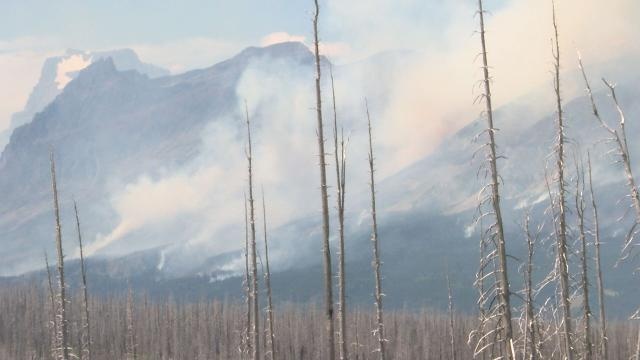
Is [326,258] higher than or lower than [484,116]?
lower

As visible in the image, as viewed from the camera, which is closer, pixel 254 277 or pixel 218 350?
pixel 254 277

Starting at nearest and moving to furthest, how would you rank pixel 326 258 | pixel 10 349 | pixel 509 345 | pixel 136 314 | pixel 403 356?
Result: pixel 509 345 < pixel 326 258 < pixel 403 356 < pixel 10 349 < pixel 136 314

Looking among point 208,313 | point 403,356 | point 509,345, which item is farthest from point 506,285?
point 208,313

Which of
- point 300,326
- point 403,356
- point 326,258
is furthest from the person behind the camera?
point 300,326

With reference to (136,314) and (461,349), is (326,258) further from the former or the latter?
(136,314)

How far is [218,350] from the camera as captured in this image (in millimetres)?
166375

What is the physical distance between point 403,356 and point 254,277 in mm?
99365

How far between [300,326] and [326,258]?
460ft

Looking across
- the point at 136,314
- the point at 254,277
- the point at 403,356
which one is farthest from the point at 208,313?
the point at 254,277

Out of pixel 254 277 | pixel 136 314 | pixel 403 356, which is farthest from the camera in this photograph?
pixel 136 314

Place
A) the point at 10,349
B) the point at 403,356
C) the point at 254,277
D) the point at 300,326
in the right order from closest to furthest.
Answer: the point at 254,277, the point at 403,356, the point at 10,349, the point at 300,326

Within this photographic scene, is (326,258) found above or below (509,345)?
above

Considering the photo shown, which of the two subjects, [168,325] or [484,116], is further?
[168,325]

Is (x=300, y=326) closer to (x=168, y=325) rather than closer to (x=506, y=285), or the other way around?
(x=168, y=325)
